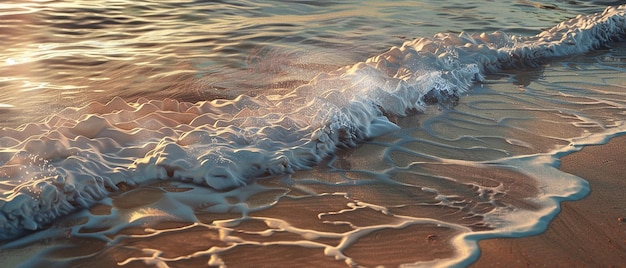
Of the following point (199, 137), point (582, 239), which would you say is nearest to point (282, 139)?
point (199, 137)

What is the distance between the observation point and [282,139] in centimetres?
355

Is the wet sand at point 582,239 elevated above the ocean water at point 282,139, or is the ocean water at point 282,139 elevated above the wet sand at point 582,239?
Answer: the ocean water at point 282,139

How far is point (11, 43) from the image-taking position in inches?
233

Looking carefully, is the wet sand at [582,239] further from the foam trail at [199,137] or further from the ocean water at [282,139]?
the foam trail at [199,137]

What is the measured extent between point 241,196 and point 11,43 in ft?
13.6

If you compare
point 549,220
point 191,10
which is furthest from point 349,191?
point 191,10

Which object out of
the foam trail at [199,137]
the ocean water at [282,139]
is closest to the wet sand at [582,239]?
the ocean water at [282,139]

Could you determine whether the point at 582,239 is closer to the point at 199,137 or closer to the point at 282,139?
the point at 282,139

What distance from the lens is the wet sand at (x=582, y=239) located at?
7.54 feet

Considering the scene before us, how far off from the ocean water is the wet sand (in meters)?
0.07

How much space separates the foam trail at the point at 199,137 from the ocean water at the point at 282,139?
0.04 ft

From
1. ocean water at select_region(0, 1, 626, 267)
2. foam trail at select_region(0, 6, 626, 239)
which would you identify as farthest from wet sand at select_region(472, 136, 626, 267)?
foam trail at select_region(0, 6, 626, 239)

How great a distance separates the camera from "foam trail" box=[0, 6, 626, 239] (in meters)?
2.80

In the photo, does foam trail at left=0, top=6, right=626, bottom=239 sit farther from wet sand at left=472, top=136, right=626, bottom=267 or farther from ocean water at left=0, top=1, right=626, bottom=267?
wet sand at left=472, top=136, right=626, bottom=267
